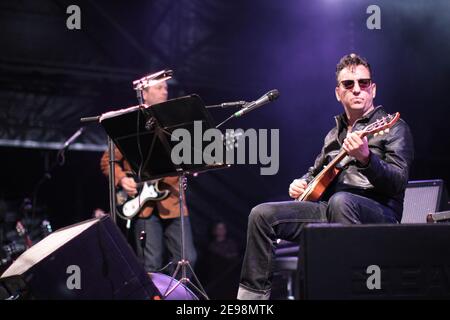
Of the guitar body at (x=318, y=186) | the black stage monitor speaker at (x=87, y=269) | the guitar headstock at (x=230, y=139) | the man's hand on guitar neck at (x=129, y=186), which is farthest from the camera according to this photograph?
the man's hand on guitar neck at (x=129, y=186)

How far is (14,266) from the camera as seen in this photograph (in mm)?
3893

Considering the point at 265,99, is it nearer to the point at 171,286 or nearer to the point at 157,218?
the point at 171,286

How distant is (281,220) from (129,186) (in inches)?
97.4

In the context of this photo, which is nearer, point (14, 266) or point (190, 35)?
A: point (14, 266)

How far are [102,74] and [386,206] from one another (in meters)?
5.78

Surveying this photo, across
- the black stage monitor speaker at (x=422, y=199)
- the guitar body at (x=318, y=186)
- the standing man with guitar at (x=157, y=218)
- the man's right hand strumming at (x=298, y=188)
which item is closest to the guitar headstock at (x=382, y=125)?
the guitar body at (x=318, y=186)

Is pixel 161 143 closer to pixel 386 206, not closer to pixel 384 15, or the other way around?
pixel 386 206

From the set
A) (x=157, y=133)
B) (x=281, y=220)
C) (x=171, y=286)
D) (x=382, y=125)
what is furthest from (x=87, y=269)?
(x=382, y=125)

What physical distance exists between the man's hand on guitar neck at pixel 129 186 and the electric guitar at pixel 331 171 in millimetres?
2213

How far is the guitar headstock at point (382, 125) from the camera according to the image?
402cm

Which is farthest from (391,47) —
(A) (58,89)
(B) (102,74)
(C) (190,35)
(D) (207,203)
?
(A) (58,89)

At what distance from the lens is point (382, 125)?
4059 millimetres

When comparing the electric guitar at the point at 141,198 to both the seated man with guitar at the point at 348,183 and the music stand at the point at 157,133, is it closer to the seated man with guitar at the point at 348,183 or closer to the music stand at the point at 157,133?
the music stand at the point at 157,133
